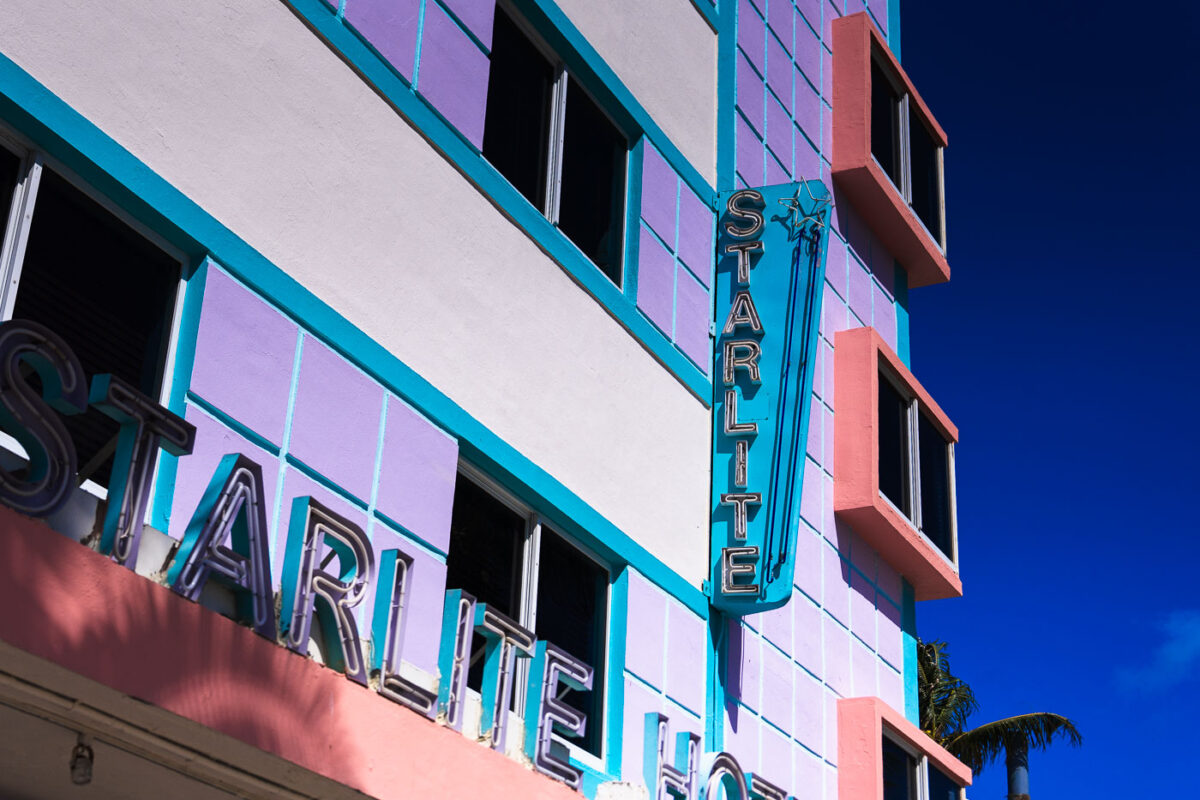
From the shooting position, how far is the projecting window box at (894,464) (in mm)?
15125

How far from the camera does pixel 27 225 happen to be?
7.34m

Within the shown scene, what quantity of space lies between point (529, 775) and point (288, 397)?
2424mm

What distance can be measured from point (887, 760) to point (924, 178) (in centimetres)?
760

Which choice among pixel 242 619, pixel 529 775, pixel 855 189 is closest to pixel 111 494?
pixel 242 619

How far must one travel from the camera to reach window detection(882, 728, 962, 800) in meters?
14.8

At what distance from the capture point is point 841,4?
18562 mm

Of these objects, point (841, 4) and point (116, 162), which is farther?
point (841, 4)

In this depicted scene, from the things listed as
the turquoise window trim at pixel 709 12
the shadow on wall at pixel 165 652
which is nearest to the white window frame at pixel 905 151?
the turquoise window trim at pixel 709 12

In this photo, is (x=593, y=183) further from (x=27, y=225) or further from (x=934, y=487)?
(x=934, y=487)

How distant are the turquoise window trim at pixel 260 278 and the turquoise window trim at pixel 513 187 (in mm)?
1633

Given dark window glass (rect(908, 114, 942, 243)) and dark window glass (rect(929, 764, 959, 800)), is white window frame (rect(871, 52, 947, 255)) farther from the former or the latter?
dark window glass (rect(929, 764, 959, 800))

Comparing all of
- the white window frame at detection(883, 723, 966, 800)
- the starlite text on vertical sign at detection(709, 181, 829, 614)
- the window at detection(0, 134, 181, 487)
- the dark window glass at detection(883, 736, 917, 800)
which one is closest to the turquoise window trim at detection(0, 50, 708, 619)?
the window at detection(0, 134, 181, 487)

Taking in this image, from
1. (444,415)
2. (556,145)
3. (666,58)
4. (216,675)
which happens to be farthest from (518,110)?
(216,675)

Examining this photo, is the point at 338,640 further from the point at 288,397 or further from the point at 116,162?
the point at 116,162
